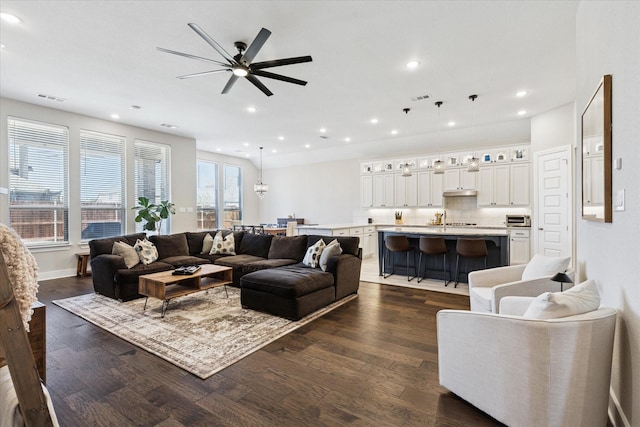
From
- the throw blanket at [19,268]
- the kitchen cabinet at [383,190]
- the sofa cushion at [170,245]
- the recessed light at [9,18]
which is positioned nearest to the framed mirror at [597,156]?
the throw blanket at [19,268]

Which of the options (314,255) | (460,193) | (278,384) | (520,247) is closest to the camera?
(278,384)

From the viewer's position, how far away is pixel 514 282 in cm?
285

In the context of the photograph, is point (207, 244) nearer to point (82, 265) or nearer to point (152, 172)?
point (82, 265)

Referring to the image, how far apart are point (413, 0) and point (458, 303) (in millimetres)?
3512

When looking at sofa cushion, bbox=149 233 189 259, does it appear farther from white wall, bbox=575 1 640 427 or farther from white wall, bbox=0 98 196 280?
white wall, bbox=575 1 640 427

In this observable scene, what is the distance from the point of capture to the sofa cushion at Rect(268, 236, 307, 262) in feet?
16.0

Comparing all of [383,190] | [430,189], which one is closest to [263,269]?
[383,190]

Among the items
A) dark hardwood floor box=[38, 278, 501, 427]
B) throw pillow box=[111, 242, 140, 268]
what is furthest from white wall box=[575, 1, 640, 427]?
throw pillow box=[111, 242, 140, 268]

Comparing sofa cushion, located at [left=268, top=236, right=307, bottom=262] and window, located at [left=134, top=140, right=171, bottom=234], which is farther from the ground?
window, located at [left=134, top=140, right=171, bottom=234]

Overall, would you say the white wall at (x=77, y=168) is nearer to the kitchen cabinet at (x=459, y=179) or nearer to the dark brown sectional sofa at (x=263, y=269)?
the dark brown sectional sofa at (x=263, y=269)

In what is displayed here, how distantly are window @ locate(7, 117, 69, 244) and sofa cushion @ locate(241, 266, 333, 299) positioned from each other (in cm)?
442

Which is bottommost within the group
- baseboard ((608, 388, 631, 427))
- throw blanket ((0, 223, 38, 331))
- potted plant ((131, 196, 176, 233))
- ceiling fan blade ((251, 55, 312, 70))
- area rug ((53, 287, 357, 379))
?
area rug ((53, 287, 357, 379))

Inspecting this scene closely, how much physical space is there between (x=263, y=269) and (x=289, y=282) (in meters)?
1.08

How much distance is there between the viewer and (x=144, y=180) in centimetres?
693
